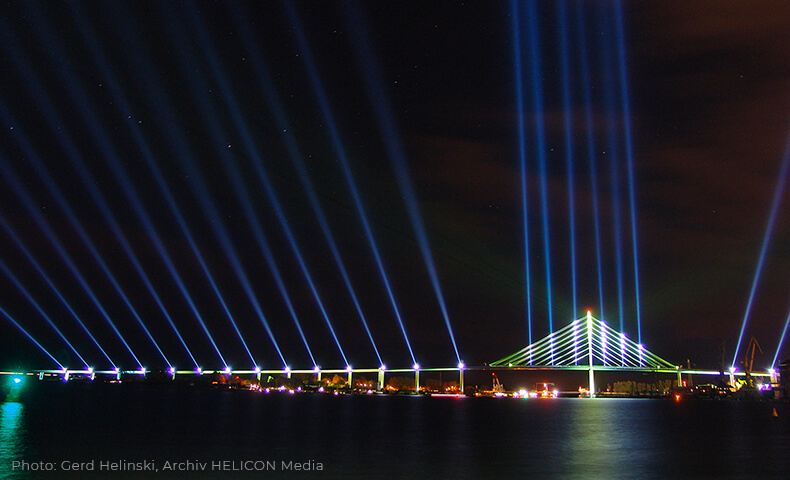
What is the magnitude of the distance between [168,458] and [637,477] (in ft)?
55.0

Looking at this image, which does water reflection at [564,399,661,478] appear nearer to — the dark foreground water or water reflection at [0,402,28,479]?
the dark foreground water

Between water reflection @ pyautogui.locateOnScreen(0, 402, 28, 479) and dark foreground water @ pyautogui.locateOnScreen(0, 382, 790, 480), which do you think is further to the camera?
dark foreground water @ pyautogui.locateOnScreen(0, 382, 790, 480)

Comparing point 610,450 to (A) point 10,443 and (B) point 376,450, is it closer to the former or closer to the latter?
(B) point 376,450

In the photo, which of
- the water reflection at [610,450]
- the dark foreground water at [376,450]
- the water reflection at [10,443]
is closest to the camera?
the water reflection at [10,443]

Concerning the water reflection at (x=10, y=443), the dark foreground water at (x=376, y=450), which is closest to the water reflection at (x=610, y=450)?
the dark foreground water at (x=376, y=450)

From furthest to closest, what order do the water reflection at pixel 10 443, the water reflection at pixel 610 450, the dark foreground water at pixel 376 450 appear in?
the water reflection at pixel 610 450 < the dark foreground water at pixel 376 450 < the water reflection at pixel 10 443

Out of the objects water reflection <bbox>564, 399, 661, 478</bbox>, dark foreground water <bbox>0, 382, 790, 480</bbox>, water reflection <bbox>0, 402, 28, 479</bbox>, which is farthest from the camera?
water reflection <bbox>564, 399, 661, 478</bbox>

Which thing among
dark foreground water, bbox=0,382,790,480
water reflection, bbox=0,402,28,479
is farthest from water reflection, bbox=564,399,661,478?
water reflection, bbox=0,402,28,479

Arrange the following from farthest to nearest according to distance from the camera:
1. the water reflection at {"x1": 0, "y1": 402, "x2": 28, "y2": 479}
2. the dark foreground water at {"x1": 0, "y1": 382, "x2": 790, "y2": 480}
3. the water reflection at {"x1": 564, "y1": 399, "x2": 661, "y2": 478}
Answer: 1. the water reflection at {"x1": 564, "y1": 399, "x2": 661, "y2": 478}
2. the dark foreground water at {"x1": 0, "y1": 382, "x2": 790, "y2": 480}
3. the water reflection at {"x1": 0, "y1": 402, "x2": 28, "y2": 479}

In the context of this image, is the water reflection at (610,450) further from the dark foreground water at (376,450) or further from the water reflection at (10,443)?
the water reflection at (10,443)

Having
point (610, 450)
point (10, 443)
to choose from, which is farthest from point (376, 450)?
point (10, 443)

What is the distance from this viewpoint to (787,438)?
43594 mm

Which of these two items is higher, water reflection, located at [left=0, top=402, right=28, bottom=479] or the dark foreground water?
water reflection, located at [left=0, top=402, right=28, bottom=479]

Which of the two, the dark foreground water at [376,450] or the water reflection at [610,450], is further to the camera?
the water reflection at [610,450]
